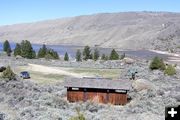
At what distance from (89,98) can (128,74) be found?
853 inches

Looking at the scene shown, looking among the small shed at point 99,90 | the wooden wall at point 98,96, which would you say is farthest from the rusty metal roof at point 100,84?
the wooden wall at point 98,96

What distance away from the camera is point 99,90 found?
127ft

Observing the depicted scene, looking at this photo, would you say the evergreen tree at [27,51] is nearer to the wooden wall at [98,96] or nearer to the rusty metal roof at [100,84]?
the rusty metal roof at [100,84]

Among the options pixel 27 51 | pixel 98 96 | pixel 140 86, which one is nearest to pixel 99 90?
pixel 98 96

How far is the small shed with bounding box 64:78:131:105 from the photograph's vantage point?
3816 cm

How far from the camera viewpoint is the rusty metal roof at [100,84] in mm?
38150

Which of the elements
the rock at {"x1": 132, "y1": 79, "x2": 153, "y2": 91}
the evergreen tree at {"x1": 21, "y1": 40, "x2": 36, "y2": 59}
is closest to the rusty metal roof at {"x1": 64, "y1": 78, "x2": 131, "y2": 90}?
the rock at {"x1": 132, "y1": 79, "x2": 153, "y2": 91}

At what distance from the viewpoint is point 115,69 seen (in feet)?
240

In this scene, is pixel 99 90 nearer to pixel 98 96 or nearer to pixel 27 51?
pixel 98 96

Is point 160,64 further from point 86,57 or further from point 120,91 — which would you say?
point 86,57

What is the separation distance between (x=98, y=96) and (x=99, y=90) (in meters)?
0.69

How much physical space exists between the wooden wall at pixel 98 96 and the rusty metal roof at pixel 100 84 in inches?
20.4

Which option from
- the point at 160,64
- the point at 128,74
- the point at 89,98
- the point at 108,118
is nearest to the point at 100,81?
the point at 89,98

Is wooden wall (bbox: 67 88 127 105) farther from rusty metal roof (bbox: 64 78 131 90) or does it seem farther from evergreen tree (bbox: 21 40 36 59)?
evergreen tree (bbox: 21 40 36 59)
